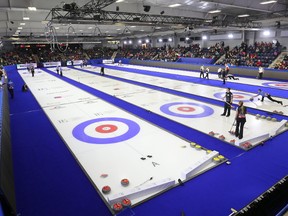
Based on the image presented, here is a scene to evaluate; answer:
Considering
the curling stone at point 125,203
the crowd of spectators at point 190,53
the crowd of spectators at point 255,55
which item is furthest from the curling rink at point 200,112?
the crowd of spectators at point 190,53

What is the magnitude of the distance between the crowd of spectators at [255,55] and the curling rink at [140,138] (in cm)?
1590

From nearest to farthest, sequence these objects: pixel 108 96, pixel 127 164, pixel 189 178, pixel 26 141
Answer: pixel 189 178
pixel 127 164
pixel 26 141
pixel 108 96

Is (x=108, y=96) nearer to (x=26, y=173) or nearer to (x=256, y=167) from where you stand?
(x=26, y=173)

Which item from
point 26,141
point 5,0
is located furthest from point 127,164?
point 5,0

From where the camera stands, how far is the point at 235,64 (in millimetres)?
30625

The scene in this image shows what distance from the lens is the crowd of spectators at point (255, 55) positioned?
29705 millimetres

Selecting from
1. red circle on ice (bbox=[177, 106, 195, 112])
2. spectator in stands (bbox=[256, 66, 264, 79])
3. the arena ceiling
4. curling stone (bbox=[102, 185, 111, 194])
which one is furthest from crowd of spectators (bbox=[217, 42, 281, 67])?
curling stone (bbox=[102, 185, 111, 194])

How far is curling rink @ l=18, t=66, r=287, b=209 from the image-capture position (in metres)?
6.33

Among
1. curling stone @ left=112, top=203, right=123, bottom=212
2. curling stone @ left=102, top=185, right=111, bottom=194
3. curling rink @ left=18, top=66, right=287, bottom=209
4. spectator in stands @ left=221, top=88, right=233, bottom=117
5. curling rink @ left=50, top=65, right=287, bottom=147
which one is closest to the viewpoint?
curling stone @ left=112, top=203, right=123, bottom=212

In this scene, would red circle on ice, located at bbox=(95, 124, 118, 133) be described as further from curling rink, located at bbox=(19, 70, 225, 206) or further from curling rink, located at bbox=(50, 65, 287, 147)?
curling rink, located at bbox=(50, 65, 287, 147)

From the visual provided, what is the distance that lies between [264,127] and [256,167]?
398 centimetres

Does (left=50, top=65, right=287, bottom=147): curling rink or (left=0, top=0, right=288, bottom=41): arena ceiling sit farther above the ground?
(left=0, top=0, right=288, bottom=41): arena ceiling

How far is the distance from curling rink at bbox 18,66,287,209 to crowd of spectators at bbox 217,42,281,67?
52.2 ft

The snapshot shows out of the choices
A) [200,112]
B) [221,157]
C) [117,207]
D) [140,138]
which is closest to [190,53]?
[200,112]
